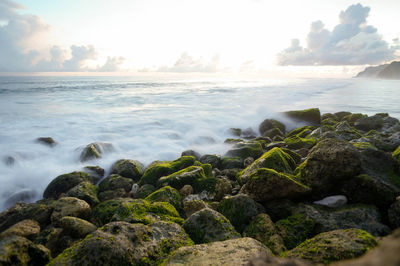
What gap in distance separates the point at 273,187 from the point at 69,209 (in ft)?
11.2

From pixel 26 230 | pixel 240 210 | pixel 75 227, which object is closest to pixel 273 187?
pixel 240 210

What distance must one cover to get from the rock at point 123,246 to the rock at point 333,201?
2.16 meters

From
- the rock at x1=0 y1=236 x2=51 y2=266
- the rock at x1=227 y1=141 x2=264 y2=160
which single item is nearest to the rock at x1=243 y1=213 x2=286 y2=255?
the rock at x1=0 y1=236 x2=51 y2=266

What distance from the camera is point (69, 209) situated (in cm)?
393

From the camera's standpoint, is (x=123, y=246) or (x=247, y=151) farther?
(x=247, y=151)

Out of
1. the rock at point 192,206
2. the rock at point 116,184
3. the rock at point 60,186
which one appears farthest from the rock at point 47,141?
the rock at point 192,206

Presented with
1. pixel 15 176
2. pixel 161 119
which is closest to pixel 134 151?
pixel 15 176

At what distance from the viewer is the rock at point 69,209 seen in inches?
150

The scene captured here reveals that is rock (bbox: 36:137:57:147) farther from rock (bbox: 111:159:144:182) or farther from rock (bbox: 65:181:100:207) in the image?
rock (bbox: 65:181:100:207)

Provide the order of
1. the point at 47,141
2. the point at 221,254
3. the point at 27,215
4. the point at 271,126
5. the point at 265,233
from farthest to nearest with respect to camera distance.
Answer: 1. the point at 271,126
2. the point at 47,141
3. the point at 27,215
4. the point at 265,233
5. the point at 221,254

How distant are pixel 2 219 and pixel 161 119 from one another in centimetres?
1140

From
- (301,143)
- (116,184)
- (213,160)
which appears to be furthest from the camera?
(301,143)

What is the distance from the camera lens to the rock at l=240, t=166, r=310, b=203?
Result: 11.8 feet

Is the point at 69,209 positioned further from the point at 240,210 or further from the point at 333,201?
the point at 333,201
